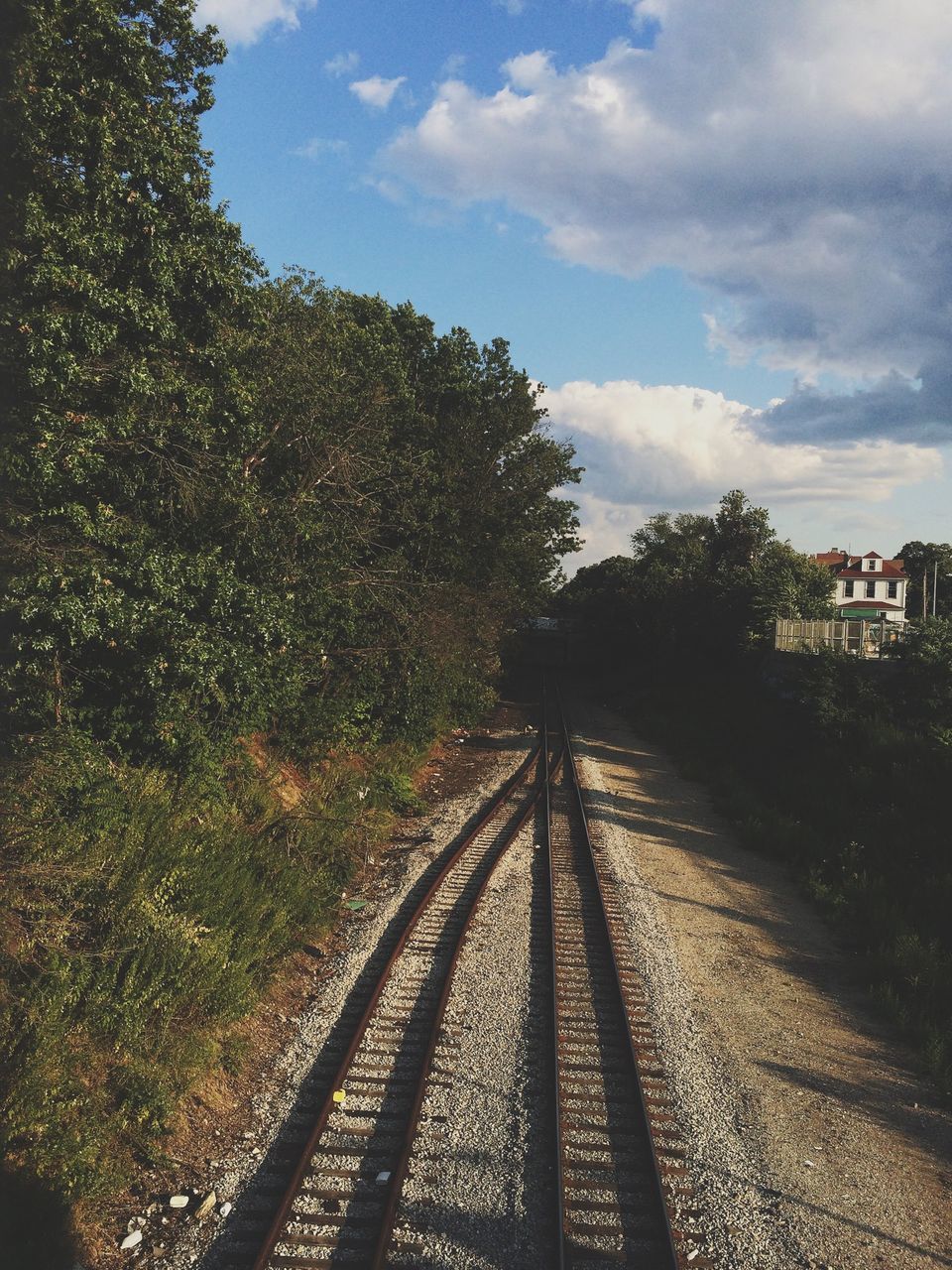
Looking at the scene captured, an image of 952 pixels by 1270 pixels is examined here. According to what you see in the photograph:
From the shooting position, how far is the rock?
19.9 ft

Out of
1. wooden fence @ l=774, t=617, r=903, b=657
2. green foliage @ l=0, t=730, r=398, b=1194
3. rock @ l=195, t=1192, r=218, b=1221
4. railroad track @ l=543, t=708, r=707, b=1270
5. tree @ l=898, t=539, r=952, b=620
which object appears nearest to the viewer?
railroad track @ l=543, t=708, r=707, b=1270

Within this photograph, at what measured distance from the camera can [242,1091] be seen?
7.76m

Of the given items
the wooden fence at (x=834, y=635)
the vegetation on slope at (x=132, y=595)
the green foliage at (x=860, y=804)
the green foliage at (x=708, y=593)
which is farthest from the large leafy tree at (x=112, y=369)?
the green foliage at (x=708, y=593)

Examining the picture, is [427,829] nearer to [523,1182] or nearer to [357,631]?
[357,631]

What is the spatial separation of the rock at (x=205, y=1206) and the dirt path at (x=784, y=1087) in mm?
3696

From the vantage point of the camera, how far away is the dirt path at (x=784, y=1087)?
6242 millimetres

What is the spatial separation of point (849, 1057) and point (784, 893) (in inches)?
236

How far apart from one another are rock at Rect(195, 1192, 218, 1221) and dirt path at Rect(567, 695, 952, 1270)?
12.1ft

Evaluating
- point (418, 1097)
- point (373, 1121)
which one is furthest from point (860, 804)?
point (373, 1121)

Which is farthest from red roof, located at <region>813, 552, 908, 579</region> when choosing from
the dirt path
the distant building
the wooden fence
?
the dirt path

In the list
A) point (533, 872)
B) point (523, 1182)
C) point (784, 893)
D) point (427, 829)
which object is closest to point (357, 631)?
point (427, 829)

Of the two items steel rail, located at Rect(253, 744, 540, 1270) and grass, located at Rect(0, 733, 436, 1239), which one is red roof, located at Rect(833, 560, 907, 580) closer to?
steel rail, located at Rect(253, 744, 540, 1270)

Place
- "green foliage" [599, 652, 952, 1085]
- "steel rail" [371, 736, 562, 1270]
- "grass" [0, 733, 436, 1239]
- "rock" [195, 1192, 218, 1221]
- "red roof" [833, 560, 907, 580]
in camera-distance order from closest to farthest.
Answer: "steel rail" [371, 736, 562, 1270], "rock" [195, 1192, 218, 1221], "grass" [0, 733, 436, 1239], "green foliage" [599, 652, 952, 1085], "red roof" [833, 560, 907, 580]

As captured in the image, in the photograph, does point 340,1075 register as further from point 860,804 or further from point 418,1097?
point 860,804
